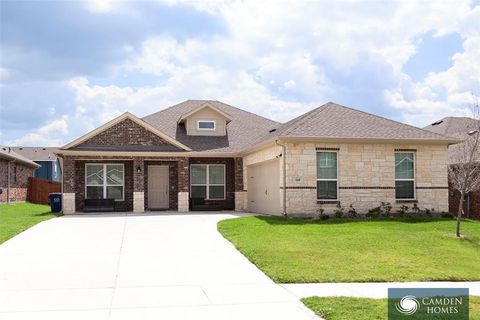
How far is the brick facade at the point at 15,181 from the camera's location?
3238 cm

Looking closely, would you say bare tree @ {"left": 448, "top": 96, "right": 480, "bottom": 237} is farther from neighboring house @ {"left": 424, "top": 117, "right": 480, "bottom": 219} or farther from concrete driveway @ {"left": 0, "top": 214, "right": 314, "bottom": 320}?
concrete driveway @ {"left": 0, "top": 214, "right": 314, "bottom": 320}

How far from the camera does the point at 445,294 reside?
8.38 m

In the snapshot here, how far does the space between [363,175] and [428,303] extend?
1329 cm

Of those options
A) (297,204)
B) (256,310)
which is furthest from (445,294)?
(297,204)

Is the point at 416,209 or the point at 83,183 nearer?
the point at 416,209

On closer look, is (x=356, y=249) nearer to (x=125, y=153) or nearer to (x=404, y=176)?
(x=404, y=176)

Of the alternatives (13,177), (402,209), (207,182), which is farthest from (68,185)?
(402,209)

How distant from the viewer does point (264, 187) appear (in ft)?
76.9

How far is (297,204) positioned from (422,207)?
5.24 m

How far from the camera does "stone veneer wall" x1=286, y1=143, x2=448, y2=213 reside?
19922 mm

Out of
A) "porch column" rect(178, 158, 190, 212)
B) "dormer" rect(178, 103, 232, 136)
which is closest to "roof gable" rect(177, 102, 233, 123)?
"dormer" rect(178, 103, 232, 136)

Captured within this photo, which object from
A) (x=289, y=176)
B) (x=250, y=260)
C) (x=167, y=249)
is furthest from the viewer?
(x=289, y=176)

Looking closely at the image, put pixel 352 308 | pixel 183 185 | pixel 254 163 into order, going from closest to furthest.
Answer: pixel 352 308, pixel 254 163, pixel 183 185

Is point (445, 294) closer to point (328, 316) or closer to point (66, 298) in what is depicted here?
point (328, 316)
